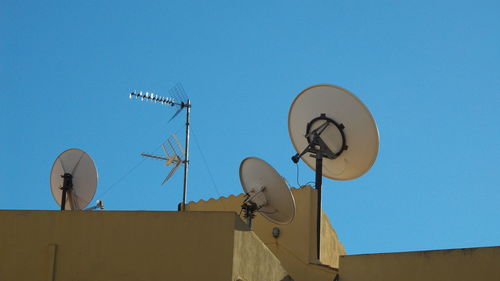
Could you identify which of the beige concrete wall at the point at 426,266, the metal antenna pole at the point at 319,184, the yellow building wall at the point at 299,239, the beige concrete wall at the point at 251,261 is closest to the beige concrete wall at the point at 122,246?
the beige concrete wall at the point at 251,261

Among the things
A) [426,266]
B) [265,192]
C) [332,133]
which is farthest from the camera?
[332,133]

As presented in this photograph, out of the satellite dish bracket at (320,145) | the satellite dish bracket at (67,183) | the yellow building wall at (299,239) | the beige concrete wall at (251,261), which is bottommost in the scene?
the beige concrete wall at (251,261)

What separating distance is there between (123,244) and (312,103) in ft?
28.2

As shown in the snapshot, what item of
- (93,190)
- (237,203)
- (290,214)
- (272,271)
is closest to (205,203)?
(237,203)

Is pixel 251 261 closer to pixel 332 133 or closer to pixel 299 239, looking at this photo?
pixel 299 239

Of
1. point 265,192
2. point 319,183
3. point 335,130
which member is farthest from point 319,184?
point 265,192

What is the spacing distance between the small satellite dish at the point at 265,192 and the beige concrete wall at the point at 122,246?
164 inches

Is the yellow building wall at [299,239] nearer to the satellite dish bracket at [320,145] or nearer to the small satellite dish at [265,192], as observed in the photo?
the satellite dish bracket at [320,145]

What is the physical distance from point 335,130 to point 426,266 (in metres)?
5.84

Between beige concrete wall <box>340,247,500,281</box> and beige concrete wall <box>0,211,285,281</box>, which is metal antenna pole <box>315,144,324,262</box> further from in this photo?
beige concrete wall <box>0,211,285,281</box>

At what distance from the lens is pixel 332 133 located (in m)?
23.3

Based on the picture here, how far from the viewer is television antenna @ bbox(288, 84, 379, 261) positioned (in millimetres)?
22422

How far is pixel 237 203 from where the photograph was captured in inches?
985

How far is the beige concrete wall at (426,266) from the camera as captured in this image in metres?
17.3
